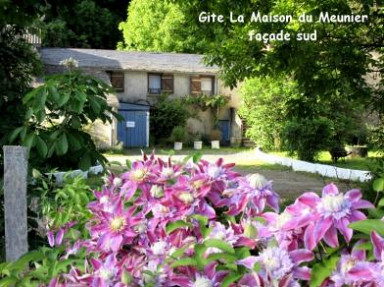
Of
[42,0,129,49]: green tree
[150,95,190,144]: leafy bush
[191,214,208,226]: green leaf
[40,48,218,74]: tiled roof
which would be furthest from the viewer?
[42,0,129,49]: green tree

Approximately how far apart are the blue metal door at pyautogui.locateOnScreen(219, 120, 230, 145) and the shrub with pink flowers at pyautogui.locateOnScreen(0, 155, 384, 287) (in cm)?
3625

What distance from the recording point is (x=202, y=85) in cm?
3794

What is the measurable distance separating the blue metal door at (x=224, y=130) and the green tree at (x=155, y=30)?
23.9 ft

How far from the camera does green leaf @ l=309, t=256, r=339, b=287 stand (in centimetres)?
124

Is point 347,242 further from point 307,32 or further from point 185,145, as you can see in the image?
point 185,145

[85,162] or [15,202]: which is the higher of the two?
[85,162]

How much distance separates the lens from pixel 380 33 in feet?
38.0

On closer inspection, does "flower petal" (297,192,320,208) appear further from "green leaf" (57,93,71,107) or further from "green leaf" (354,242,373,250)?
"green leaf" (57,93,71,107)

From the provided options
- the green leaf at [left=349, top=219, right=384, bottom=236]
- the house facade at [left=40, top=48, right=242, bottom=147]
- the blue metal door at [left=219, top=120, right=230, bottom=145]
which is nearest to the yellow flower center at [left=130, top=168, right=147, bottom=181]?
the green leaf at [left=349, top=219, right=384, bottom=236]

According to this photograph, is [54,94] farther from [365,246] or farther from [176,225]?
[365,246]

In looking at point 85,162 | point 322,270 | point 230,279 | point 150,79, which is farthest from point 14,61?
point 150,79

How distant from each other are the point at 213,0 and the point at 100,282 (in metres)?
9.79

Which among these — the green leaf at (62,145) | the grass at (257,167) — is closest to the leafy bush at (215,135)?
the grass at (257,167)

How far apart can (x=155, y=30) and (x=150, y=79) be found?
9612 mm
